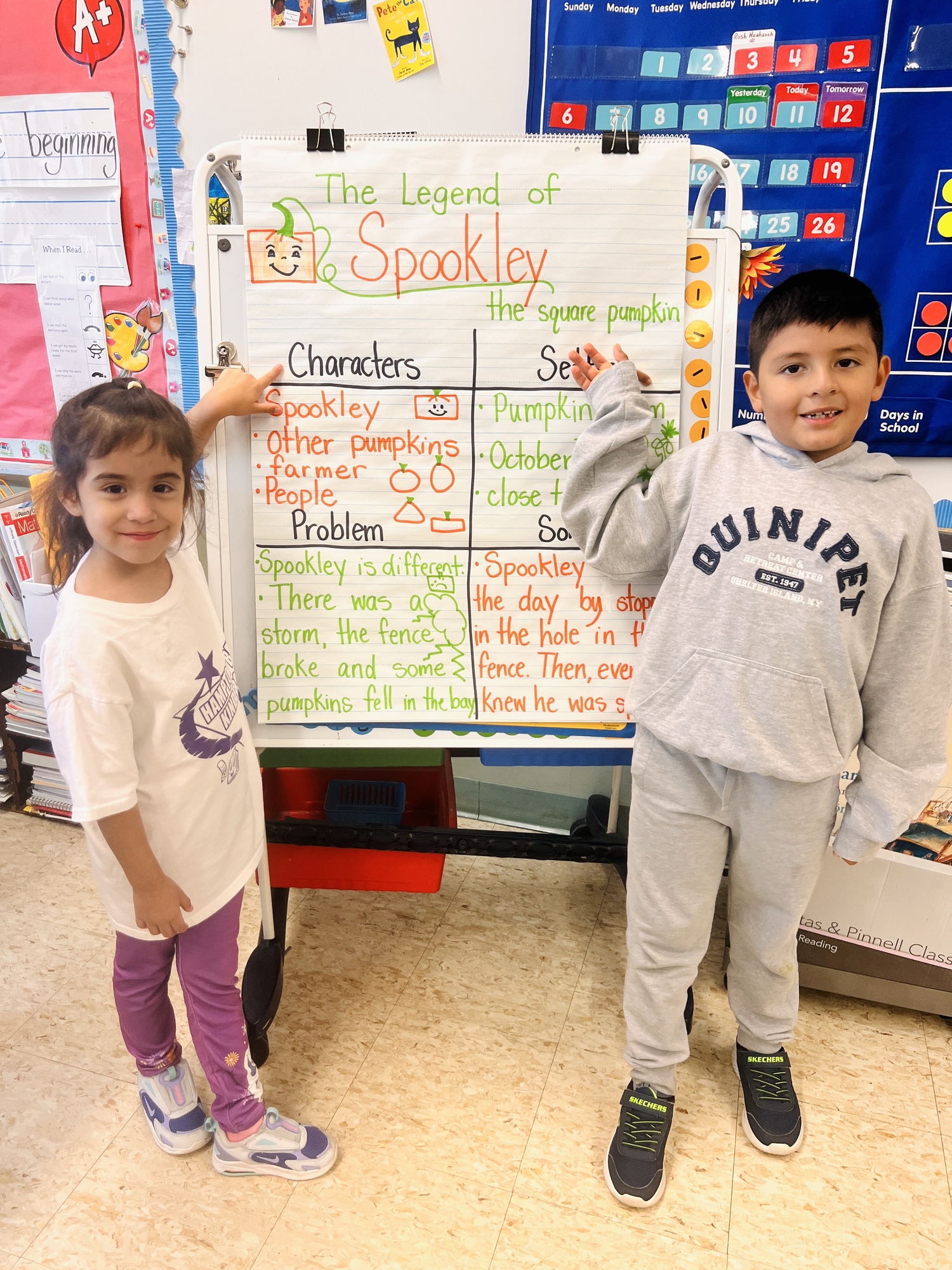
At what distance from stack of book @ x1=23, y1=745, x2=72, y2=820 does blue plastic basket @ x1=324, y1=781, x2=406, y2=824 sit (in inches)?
34.3

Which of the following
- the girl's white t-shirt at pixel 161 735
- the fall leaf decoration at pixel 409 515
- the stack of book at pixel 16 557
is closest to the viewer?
the girl's white t-shirt at pixel 161 735

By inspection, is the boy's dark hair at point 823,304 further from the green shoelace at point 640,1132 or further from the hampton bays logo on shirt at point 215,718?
the green shoelace at point 640,1132

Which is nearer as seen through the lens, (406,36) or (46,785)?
(406,36)

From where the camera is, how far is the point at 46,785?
2.25 meters

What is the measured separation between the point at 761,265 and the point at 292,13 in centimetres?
106

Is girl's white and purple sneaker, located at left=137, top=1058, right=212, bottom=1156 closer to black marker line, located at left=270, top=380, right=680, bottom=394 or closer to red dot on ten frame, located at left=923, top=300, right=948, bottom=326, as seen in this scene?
black marker line, located at left=270, top=380, right=680, bottom=394

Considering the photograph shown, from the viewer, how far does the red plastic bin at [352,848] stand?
1.69 meters

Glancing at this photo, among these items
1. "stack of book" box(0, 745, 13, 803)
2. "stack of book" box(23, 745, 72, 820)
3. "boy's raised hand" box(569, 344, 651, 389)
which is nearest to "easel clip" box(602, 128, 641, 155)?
"boy's raised hand" box(569, 344, 651, 389)

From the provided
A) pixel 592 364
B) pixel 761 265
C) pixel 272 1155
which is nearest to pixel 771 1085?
pixel 272 1155

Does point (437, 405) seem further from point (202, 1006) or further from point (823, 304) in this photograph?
point (202, 1006)

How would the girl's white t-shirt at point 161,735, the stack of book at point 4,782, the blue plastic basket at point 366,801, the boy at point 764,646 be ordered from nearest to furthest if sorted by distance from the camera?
the girl's white t-shirt at point 161,735 < the boy at point 764,646 < the blue plastic basket at point 366,801 < the stack of book at point 4,782

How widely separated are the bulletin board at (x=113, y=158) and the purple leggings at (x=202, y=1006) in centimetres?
127

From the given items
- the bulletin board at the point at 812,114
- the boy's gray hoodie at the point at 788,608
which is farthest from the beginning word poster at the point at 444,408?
the bulletin board at the point at 812,114

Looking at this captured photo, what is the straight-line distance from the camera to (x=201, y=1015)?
129 cm
